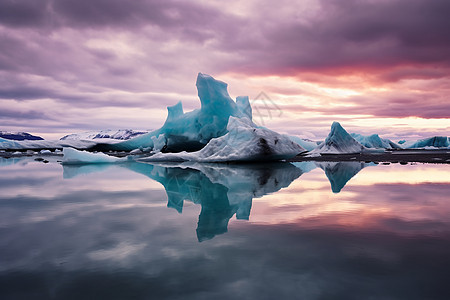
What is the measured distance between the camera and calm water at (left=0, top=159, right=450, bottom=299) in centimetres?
177

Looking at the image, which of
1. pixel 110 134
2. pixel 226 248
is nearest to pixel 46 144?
pixel 226 248

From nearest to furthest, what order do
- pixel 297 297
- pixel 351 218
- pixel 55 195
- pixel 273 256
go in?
pixel 297 297 < pixel 273 256 < pixel 351 218 < pixel 55 195

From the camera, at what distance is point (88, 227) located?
120 inches

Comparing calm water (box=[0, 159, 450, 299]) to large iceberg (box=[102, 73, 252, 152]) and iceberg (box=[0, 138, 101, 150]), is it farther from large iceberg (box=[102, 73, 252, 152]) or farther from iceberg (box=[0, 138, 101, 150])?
iceberg (box=[0, 138, 101, 150])

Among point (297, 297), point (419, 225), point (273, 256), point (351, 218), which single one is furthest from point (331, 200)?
point (297, 297)

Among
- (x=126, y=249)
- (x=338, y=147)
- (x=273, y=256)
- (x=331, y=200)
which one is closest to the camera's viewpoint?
(x=273, y=256)

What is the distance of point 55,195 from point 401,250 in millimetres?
4694

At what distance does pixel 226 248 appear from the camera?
2396mm

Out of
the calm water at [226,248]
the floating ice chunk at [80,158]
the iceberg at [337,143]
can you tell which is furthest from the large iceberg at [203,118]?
the calm water at [226,248]

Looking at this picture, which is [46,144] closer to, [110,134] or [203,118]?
[203,118]

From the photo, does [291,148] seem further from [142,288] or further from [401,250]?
[142,288]

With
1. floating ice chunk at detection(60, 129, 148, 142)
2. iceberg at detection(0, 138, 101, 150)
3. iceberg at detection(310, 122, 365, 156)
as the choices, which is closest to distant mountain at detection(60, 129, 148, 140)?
floating ice chunk at detection(60, 129, 148, 142)

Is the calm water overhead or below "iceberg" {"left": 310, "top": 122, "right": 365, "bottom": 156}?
below

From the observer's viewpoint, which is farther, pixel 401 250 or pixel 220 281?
pixel 401 250
